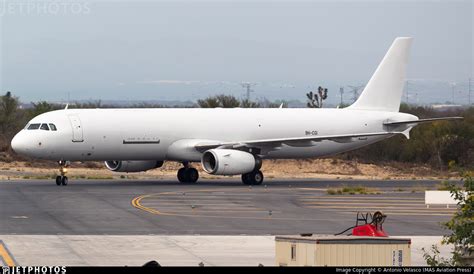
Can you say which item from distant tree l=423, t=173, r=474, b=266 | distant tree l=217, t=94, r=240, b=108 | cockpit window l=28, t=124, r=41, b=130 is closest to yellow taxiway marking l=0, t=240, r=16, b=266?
distant tree l=423, t=173, r=474, b=266

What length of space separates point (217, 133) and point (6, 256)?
29261mm

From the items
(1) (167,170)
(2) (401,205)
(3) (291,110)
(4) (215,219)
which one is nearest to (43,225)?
(4) (215,219)

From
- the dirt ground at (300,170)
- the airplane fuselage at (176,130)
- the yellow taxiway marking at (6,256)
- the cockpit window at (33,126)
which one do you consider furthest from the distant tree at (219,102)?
the yellow taxiway marking at (6,256)

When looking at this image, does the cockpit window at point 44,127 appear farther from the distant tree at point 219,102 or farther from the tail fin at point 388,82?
the distant tree at point 219,102

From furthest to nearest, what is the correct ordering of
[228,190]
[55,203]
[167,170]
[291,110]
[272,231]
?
[167,170] < [291,110] < [228,190] < [55,203] < [272,231]

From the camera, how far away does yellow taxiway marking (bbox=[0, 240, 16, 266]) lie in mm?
25169

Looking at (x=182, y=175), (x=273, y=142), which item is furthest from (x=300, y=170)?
(x=273, y=142)

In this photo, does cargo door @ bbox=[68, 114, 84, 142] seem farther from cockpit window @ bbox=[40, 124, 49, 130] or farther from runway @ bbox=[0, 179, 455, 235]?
runway @ bbox=[0, 179, 455, 235]

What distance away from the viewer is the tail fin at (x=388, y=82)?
60.0m

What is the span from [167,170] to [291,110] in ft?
49.4

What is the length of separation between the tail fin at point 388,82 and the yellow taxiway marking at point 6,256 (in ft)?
111

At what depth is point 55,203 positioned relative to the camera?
1672 inches

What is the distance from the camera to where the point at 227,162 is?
→ 51.7 m

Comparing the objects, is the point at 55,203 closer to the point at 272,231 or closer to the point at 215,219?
the point at 215,219
